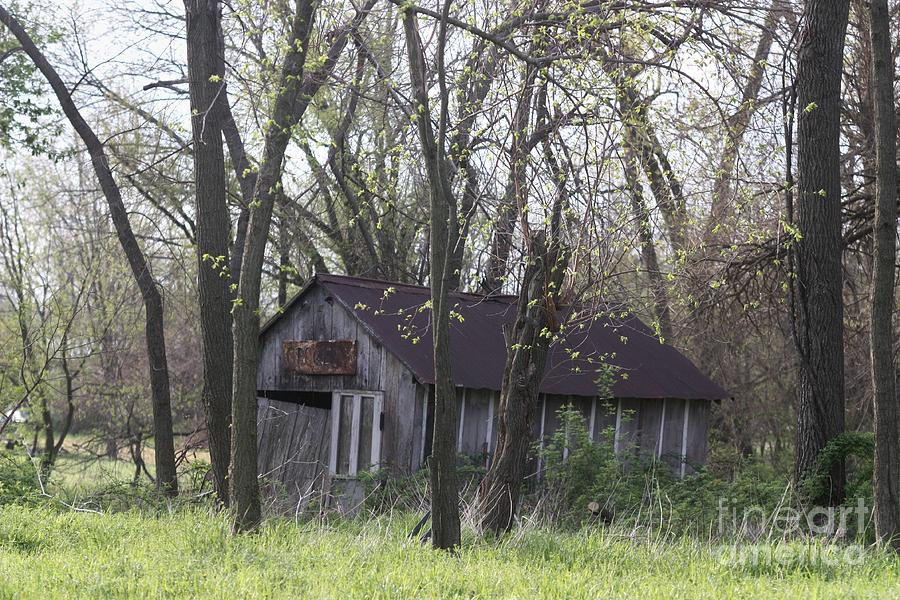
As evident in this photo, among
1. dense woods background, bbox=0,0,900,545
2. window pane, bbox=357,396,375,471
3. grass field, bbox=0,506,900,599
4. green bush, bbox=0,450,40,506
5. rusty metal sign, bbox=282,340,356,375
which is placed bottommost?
green bush, bbox=0,450,40,506

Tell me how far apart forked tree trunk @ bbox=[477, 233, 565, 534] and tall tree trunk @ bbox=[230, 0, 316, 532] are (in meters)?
2.47

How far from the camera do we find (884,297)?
27.8 feet

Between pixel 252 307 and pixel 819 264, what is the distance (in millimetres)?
7039

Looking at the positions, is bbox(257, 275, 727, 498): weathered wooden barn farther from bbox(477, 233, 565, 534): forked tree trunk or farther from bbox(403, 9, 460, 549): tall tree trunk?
bbox(403, 9, 460, 549): tall tree trunk

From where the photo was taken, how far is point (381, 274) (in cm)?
2053

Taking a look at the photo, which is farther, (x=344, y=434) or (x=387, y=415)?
(x=344, y=434)

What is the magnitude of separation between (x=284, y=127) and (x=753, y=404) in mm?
16572

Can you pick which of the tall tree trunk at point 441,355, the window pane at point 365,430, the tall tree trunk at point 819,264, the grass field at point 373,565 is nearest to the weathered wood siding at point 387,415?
the window pane at point 365,430

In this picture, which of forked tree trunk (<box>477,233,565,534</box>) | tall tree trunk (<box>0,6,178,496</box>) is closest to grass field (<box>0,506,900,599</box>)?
forked tree trunk (<box>477,233,565,534</box>)

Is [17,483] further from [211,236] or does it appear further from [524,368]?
[524,368]

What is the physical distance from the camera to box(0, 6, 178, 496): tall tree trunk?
563 inches

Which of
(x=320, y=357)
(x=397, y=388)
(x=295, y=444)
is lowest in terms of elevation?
(x=295, y=444)

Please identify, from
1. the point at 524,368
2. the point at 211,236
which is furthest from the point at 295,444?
the point at 524,368

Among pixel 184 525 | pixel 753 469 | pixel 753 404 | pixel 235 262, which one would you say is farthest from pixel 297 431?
pixel 753 404
